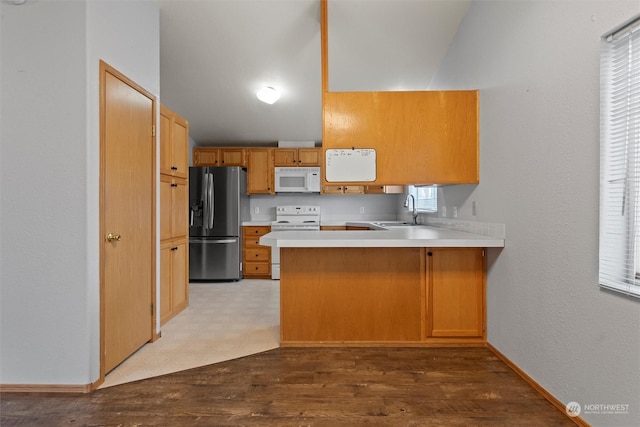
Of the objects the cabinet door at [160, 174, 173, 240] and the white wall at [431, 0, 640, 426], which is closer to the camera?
the white wall at [431, 0, 640, 426]

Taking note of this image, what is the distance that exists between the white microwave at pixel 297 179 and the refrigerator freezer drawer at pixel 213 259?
1113mm

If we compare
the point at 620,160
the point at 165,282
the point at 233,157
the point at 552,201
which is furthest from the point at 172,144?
the point at 620,160

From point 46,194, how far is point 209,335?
5.19ft

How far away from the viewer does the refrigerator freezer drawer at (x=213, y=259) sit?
4.93 metres

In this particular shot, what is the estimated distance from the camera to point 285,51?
3.79 meters

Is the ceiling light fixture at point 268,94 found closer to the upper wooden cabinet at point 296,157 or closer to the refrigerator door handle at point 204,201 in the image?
the upper wooden cabinet at point 296,157

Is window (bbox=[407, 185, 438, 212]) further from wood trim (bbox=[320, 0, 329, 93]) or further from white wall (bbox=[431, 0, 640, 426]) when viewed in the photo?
wood trim (bbox=[320, 0, 329, 93])

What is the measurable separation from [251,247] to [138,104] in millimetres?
3018

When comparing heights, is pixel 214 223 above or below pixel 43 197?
below

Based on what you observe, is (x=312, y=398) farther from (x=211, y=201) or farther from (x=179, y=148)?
(x=211, y=201)

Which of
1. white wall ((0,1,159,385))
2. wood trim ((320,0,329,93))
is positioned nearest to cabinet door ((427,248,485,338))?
wood trim ((320,0,329,93))

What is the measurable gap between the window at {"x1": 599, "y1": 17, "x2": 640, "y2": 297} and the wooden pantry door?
2.63 metres

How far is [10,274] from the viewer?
200cm

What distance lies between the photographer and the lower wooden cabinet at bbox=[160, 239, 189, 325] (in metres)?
3.16
